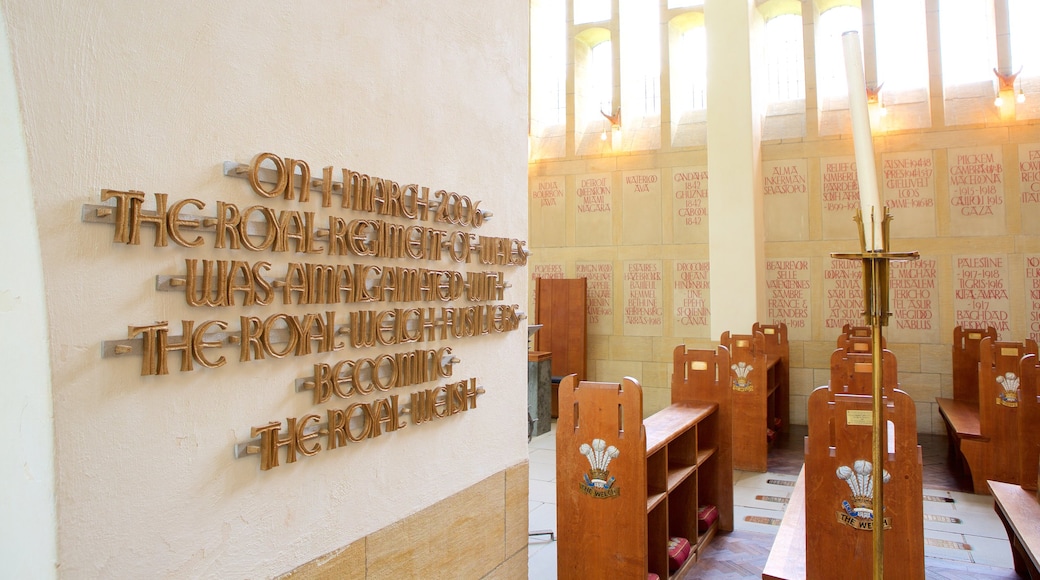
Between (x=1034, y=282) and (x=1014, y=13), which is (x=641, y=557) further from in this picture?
(x=1014, y=13)

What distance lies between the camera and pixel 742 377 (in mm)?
6500

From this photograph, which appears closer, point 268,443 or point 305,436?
point 268,443

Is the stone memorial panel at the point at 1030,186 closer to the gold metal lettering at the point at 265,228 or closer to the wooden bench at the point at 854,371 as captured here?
the wooden bench at the point at 854,371

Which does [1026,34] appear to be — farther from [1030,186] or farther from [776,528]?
[776,528]

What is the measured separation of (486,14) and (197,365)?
187cm

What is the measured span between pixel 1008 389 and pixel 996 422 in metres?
0.32

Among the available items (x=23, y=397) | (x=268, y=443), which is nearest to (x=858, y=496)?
(x=268, y=443)

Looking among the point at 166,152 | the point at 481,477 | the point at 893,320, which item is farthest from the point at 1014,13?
the point at 166,152

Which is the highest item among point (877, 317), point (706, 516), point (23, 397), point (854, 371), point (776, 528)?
point (877, 317)

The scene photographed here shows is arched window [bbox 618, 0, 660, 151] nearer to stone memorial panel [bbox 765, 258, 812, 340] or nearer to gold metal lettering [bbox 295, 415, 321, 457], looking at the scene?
stone memorial panel [bbox 765, 258, 812, 340]

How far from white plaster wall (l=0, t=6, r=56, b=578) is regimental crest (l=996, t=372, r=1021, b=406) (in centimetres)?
611

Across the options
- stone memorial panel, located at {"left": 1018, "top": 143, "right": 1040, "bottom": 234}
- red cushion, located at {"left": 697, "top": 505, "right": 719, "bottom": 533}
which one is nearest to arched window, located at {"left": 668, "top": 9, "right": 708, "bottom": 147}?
stone memorial panel, located at {"left": 1018, "top": 143, "right": 1040, "bottom": 234}

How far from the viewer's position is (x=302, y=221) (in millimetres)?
1815

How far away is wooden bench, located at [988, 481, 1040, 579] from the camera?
9.17 feet
